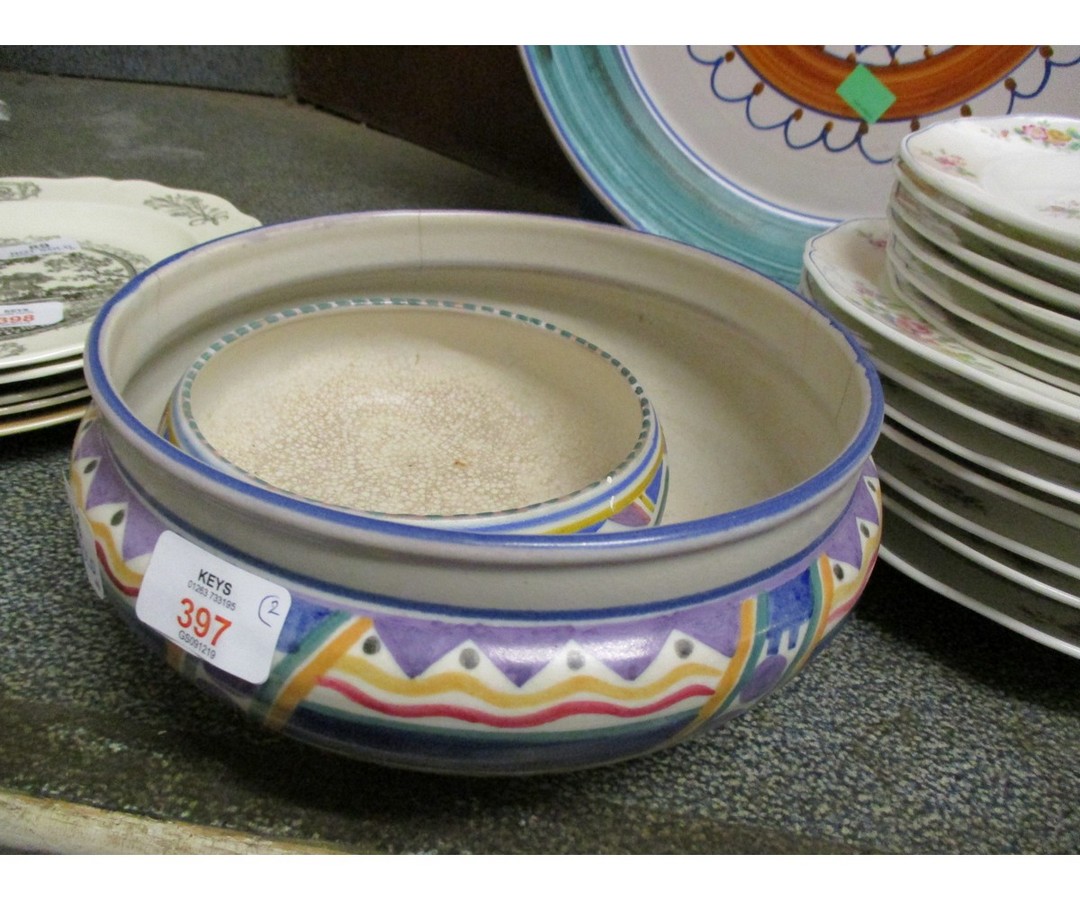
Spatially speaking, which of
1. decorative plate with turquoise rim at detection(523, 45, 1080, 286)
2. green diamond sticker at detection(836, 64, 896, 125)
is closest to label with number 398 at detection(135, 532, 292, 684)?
decorative plate with turquoise rim at detection(523, 45, 1080, 286)

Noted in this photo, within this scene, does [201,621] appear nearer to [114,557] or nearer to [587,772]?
[114,557]

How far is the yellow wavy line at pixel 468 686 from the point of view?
32cm

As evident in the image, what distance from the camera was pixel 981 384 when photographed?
0.46 metres

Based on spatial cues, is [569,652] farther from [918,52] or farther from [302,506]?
[918,52]

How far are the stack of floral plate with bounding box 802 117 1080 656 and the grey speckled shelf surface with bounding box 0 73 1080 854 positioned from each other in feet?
0.22

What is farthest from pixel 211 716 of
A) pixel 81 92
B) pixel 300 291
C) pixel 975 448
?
pixel 81 92

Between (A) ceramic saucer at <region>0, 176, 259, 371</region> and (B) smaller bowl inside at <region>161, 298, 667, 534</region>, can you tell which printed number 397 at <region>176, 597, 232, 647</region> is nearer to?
(B) smaller bowl inside at <region>161, 298, 667, 534</region>

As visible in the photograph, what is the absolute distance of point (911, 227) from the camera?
1.70ft

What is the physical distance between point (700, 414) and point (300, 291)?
27 centimetres

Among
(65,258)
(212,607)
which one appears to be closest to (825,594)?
(212,607)

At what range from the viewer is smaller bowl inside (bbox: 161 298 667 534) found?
520mm

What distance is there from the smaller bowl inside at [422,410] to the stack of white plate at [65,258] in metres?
0.13

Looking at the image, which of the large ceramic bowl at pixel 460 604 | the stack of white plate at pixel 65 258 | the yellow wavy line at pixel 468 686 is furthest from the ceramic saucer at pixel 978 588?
the stack of white plate at pixel 65 258

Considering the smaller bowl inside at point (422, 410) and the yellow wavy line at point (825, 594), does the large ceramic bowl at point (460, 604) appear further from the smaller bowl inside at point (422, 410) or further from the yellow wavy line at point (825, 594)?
the smaller bowl inside at point (422, 410)
